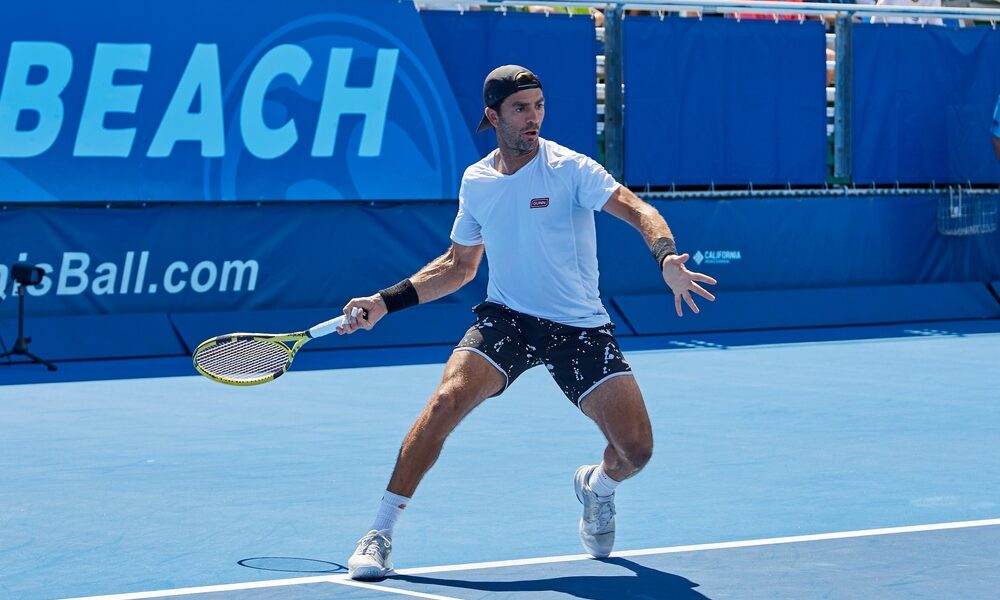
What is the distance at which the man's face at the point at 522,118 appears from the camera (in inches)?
261

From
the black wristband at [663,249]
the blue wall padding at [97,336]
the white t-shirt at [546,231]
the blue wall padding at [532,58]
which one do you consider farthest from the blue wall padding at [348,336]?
the black wristband at [663,249]

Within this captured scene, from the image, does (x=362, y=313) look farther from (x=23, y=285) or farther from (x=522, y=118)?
(x=23, y=285)

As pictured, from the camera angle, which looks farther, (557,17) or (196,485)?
(557,17)

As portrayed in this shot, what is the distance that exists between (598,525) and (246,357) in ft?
5.79

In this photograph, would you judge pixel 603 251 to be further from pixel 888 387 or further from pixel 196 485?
pixel 196 485

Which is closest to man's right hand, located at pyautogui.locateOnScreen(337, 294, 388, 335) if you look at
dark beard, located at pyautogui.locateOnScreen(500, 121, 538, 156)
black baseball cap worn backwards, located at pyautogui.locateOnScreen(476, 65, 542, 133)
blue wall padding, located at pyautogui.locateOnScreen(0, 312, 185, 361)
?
dark beard, located at pyautogui.locateOnScreen(500, 121, 538, 156)

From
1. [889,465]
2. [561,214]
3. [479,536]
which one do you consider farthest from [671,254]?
[889,465]

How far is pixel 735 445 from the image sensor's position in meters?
9.90

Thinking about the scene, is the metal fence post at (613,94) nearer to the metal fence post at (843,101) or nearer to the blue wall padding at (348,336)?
the blue wall padding at (348,336)

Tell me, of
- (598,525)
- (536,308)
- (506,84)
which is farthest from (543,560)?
(506,84)

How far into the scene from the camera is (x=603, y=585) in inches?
242

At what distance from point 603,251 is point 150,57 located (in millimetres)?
5347

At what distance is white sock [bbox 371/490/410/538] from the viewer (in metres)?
6.38

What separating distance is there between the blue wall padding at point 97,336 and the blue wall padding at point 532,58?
12.7 ft
